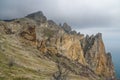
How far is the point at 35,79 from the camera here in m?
171

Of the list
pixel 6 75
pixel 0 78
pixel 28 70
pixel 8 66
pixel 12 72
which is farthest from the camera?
pixel 28 70

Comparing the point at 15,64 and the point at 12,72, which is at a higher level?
the point at 15,64

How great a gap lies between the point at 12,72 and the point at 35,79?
1223cm

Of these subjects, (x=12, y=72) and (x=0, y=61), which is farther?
(x=0, y=61)

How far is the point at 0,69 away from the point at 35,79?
1882cm

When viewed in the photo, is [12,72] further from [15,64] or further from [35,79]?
[15,64]

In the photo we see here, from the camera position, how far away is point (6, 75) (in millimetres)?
155375

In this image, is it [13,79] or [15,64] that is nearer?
[13,79]

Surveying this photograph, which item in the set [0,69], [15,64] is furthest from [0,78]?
[15,64]

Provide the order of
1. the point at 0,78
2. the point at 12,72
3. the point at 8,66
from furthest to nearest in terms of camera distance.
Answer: the point at 8,66, the point at 12,72, the point at 0,78

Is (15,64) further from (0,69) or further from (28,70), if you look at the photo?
(0,69)

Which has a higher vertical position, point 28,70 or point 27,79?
point 28,70

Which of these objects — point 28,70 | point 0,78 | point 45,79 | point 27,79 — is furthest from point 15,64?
point 0,78

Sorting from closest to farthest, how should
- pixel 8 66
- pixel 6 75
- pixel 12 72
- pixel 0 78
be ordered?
1. pixel 0 78
2. pixel 6 75
3. pixel 12 72
4. pixel 8 66
